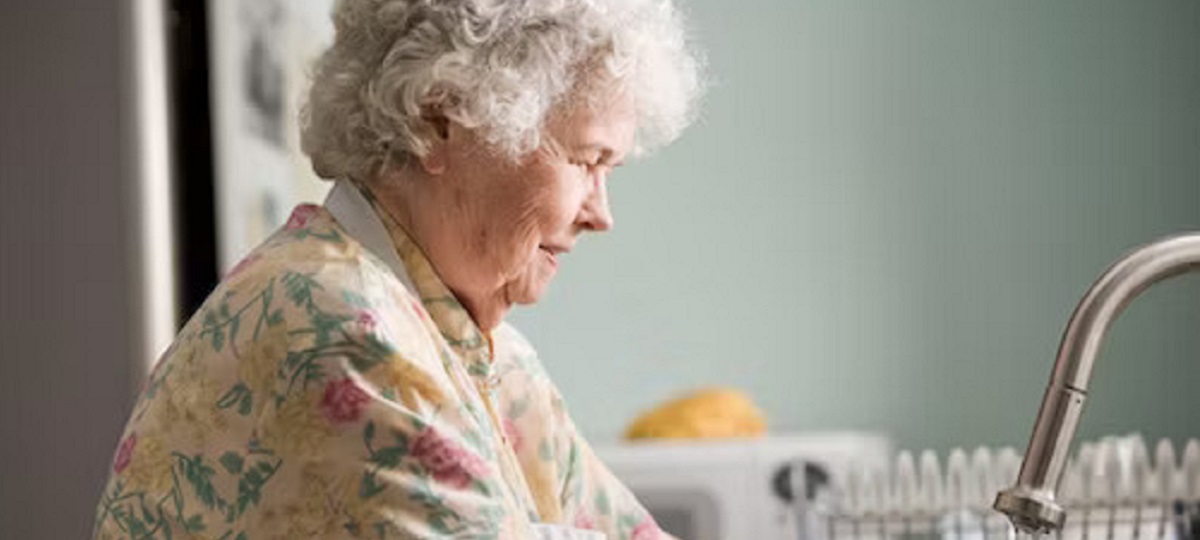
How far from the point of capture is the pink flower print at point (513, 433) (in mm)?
1681

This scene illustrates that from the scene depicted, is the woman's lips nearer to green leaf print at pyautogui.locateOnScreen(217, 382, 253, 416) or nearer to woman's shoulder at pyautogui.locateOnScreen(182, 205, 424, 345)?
woman's shoulder at pyautogui.locateOnScreen(182, 205, 424, 345)

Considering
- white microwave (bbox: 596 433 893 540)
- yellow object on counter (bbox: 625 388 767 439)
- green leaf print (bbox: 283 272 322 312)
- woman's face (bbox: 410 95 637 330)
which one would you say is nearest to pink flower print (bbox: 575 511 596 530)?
woman's face (bbox: 410 95 637 330)

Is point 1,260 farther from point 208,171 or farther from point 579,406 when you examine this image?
point 579,406

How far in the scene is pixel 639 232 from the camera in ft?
13.8

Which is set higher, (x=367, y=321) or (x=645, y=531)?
(x=367, y=321)

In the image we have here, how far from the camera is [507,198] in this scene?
1.55m

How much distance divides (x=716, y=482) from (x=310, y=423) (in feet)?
6.77

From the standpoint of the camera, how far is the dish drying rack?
1.86m

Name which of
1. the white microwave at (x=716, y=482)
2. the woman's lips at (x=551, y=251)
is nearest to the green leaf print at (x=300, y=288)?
the woman's lips at (x=551, y=251)

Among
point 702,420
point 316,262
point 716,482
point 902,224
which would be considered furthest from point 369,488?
point 902,224

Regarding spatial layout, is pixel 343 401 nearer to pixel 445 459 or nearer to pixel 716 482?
pixel 445 459

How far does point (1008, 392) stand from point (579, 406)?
0.81m

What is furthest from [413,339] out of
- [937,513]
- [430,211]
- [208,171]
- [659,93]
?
[208,171]

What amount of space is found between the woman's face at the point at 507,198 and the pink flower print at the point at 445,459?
243 mm
